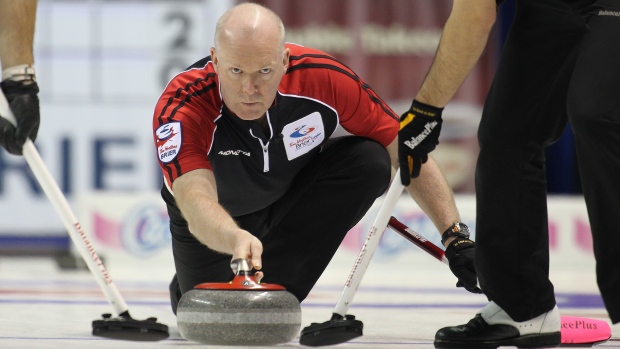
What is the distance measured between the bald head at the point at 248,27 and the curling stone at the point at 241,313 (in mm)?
817

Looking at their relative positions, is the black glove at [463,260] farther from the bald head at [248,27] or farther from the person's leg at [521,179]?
the bald head at [248,27]

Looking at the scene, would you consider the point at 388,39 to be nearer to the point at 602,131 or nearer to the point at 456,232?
the point at 456,232

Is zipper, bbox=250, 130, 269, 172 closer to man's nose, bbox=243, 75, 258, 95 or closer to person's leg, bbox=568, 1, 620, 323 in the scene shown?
man's nose, bbox=243, 75, 258, 95

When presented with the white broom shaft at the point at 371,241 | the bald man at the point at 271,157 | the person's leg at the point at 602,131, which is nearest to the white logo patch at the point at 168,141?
the bald man at the point at 271,157

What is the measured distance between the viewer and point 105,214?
29.1 feet

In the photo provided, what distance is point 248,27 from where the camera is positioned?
3.43m

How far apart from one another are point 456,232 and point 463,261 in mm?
177

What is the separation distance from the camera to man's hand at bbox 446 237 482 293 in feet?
11.5

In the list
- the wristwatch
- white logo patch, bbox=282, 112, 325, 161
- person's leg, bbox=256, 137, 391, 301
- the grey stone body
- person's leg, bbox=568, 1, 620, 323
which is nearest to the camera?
the grey stone body

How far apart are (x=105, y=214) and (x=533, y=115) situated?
6217 millimetres

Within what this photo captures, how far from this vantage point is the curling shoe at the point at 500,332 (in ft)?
10.6

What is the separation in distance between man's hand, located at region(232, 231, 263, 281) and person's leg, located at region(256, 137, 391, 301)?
1034 millimetres

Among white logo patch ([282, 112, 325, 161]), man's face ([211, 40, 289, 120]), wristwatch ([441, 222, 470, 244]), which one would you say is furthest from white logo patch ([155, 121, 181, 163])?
wristwatch ([441, 222, 470, 244])

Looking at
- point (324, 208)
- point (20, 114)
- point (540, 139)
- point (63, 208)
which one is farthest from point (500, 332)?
point (20, 114)
